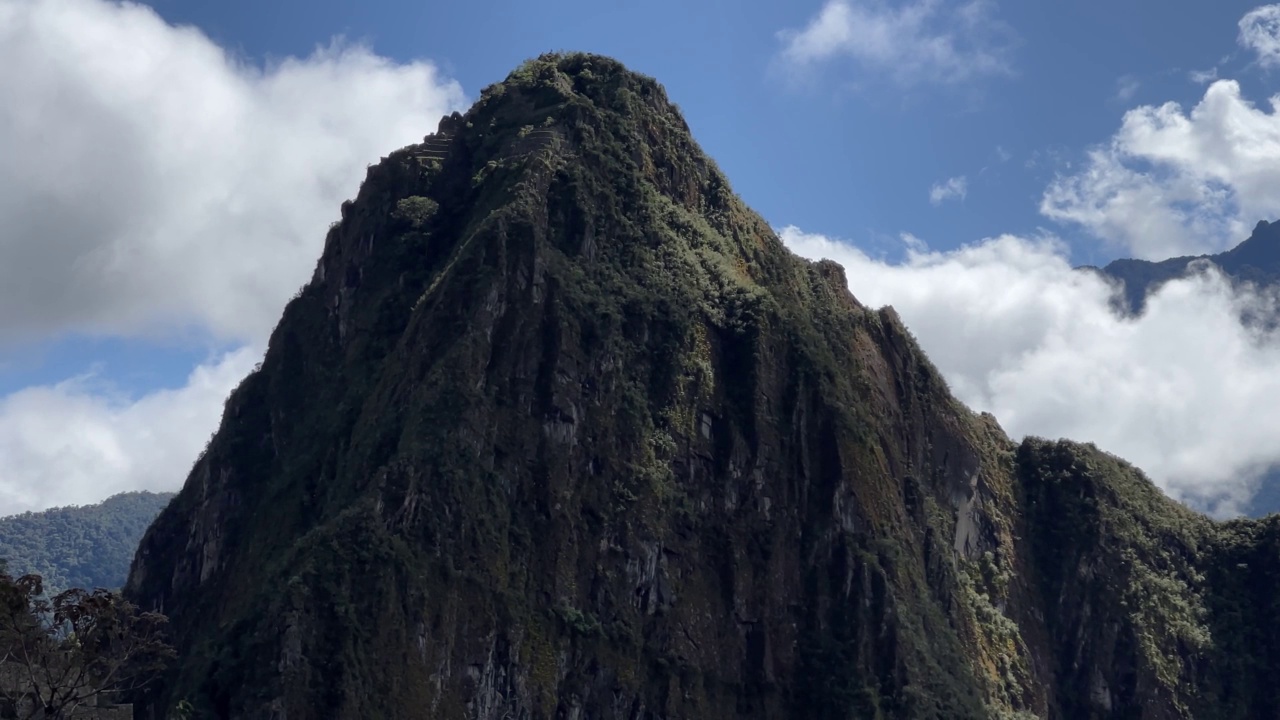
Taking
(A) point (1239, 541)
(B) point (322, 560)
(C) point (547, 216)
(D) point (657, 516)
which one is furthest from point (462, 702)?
(A) point (1239, 541)

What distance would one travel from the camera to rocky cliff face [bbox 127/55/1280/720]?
95.2 meters

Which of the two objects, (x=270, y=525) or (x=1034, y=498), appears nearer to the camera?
(x=270, y=525)

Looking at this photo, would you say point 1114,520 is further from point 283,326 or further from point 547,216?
point 283,326

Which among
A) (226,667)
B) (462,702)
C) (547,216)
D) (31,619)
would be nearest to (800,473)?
(547,216)

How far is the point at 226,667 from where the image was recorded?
8925cm

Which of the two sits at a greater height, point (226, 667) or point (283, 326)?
point (283, 326)

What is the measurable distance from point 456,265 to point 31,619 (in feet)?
172

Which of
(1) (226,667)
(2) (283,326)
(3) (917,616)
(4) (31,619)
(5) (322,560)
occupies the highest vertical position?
(2) (283,326)

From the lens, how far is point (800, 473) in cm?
11500

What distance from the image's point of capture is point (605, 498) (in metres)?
105

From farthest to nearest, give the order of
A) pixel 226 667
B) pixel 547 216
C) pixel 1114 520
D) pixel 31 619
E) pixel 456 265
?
pixel 1114 520, pixel 547 216, pixel 456 265, pixel 226 667, pixel 31 619

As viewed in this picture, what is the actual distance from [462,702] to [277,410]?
32.6 metres

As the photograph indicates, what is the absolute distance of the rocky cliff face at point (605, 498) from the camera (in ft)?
312

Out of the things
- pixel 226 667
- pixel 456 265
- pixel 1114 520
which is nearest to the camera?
pixel 226 667
